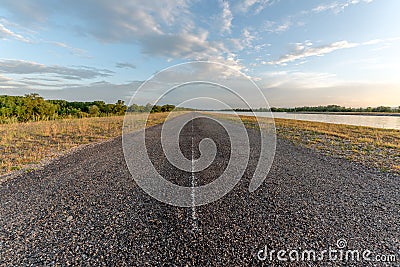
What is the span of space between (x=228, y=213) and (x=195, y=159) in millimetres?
4382

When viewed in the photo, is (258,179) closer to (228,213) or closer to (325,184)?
(325,184)

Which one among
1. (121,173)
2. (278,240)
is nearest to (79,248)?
(278,240)

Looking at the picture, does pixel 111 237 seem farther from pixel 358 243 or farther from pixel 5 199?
pixel 358 243

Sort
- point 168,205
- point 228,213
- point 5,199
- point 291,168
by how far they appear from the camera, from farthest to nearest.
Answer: point 291,168 < point 5,199 < point 168,205 < point 228,213

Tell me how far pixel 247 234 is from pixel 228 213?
2.23 feet

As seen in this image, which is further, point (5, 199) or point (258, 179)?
point (258, 179)

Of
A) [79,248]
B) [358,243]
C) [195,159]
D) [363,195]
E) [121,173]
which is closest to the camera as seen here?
[79,248]

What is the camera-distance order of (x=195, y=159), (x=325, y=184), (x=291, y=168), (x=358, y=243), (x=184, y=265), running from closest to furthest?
(x=184, y=265)
(x=358, y=243)
(x=325, y=184)
(x=291, y=168)
(x=195, y=159)

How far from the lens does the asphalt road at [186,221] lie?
8.61 feet

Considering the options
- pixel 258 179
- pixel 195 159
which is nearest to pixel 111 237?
pixel 258 179

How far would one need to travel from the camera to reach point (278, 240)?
9.61 ft

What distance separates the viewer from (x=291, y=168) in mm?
6973

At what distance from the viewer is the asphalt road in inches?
103

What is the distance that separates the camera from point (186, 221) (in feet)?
11.2
